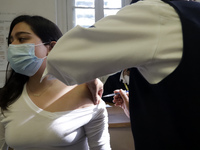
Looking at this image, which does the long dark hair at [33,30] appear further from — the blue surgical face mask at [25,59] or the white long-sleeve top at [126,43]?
the white long-sleeve top at [126,43]

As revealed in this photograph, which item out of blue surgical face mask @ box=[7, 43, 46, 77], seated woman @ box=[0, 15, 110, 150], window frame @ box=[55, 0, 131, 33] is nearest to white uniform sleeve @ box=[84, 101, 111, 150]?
seated woman @ box=[0, 15, 110, 150]

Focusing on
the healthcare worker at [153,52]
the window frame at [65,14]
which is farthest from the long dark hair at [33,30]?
the window frame at [65,14]

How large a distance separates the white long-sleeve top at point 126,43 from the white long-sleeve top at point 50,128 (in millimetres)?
495

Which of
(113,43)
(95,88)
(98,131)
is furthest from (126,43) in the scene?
(98,131)

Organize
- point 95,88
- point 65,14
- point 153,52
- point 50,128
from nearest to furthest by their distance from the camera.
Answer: point 153,52 < point 50,128 < point 95,88 < point 65,14

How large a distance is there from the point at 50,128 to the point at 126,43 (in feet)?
1.96

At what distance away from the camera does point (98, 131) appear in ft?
3.17

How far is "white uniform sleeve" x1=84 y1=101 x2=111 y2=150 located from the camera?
95cm

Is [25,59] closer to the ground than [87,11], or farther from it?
closer to the ground

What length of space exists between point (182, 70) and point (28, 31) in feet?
2.79

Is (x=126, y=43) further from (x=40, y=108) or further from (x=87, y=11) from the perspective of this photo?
(x=87, y=11)

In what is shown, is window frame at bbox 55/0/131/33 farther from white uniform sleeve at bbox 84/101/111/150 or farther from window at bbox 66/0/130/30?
white uniform sleeve at bbox 84/101/111/150

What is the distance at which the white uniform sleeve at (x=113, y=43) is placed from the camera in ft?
1.33

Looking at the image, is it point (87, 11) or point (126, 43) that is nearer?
point (126, 43)
